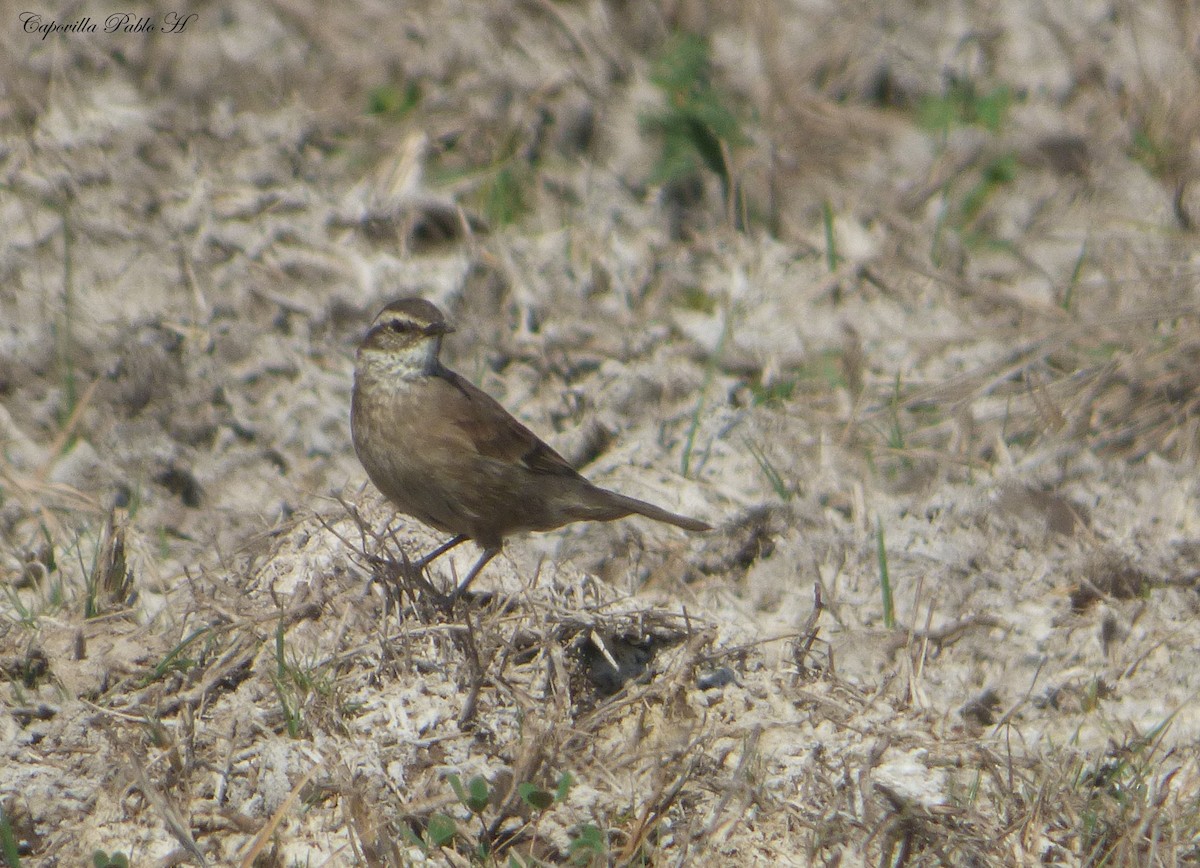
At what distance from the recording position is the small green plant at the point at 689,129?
7680mm

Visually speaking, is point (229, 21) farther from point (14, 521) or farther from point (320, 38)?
point (14, 521)

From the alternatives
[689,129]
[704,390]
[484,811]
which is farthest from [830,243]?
[484,811]

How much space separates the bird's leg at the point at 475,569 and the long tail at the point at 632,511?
15.1 inches

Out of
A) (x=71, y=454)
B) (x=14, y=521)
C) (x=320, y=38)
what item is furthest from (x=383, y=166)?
(x=14, y=521)

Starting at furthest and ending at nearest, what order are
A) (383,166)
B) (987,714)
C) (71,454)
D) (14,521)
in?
1. (383,166)
2. (71,454)
3. (14,521)
4. (987,714)

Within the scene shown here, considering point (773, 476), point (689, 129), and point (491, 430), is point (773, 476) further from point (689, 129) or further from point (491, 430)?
point (689, 129)

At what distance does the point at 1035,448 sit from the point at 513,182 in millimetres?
3097

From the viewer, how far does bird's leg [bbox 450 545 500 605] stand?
468 centimetres

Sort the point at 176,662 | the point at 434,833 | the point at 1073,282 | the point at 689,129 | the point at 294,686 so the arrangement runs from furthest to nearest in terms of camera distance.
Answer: the point at 689,129
the point at 1073,282
the point at 176,662
the point at 294,686
the point at 434,833

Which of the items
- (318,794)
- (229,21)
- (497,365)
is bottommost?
(497,365)

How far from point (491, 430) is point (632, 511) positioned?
596 mm

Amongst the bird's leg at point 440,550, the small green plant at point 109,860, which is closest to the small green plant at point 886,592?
the bird's leg at point 440,550

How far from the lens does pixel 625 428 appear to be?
6.34 m

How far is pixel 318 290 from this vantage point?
687cm
